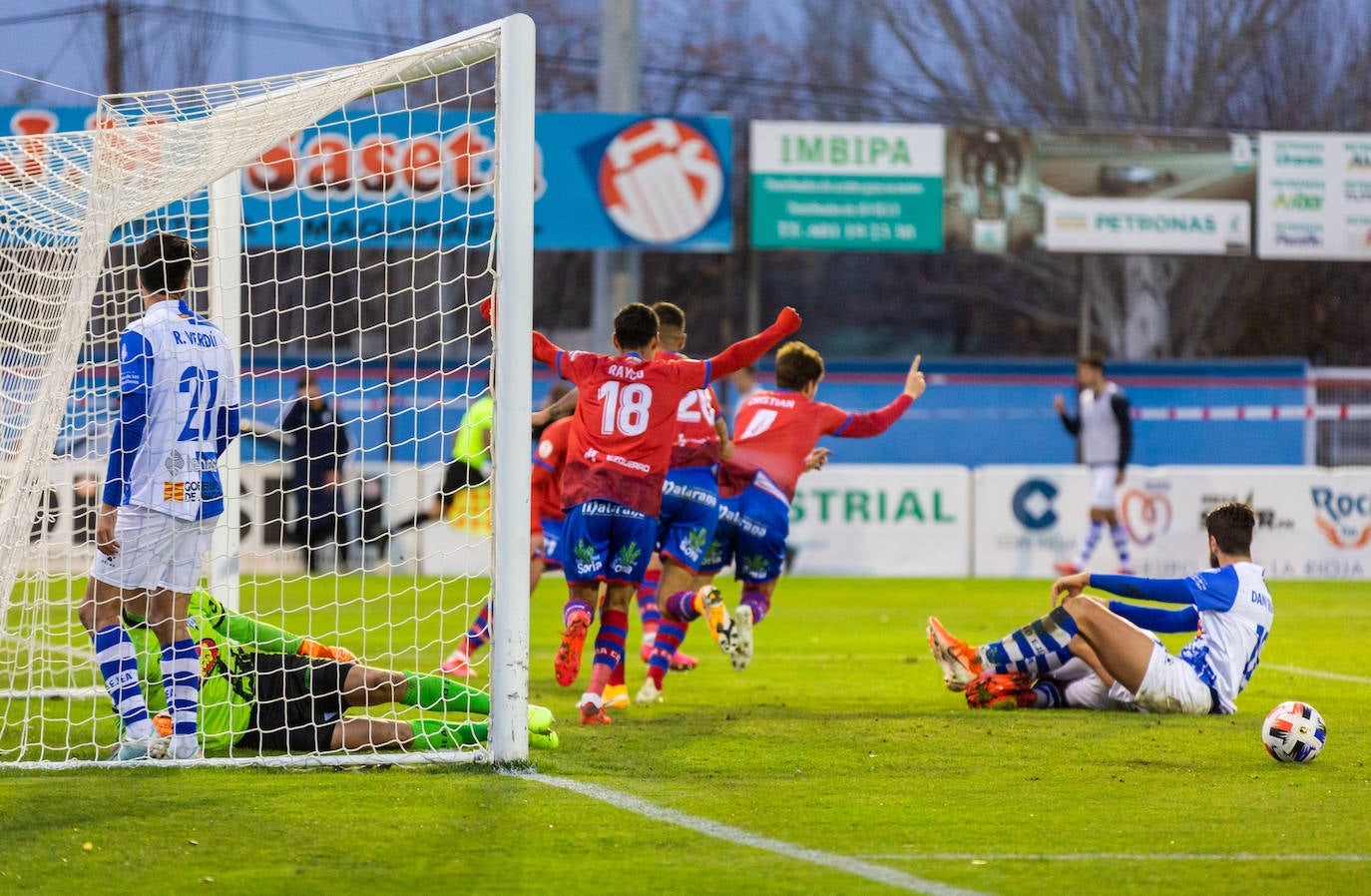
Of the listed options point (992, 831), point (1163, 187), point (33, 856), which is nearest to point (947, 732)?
point (992, 831)

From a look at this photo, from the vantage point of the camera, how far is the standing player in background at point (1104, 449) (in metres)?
15.9

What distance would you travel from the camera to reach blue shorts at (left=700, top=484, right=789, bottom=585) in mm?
8555

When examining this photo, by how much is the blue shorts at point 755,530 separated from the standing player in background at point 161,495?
3020mm

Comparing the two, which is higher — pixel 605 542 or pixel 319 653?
pixel 605 542

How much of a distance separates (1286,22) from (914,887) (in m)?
35.8

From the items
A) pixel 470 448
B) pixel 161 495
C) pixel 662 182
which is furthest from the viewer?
pixel 662 182

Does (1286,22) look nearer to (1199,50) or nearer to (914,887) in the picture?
(1199,50)

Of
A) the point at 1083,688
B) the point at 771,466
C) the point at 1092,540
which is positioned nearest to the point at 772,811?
the point at 1083,688

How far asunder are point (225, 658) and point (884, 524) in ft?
39.4

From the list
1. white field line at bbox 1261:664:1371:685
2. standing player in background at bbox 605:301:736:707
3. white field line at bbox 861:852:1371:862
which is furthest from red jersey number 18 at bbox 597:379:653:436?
white field line at bbox 1261:664:1371:685

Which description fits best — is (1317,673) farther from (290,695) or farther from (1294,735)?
(290,695)

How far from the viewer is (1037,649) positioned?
7.66m

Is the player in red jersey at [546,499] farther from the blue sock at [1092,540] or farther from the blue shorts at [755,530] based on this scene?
the blue sock at [1092,540]

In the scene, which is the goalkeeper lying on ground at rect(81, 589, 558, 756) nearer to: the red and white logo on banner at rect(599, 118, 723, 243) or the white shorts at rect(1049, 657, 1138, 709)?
the white shorts at rect(1049, 657, 1138, 709)
